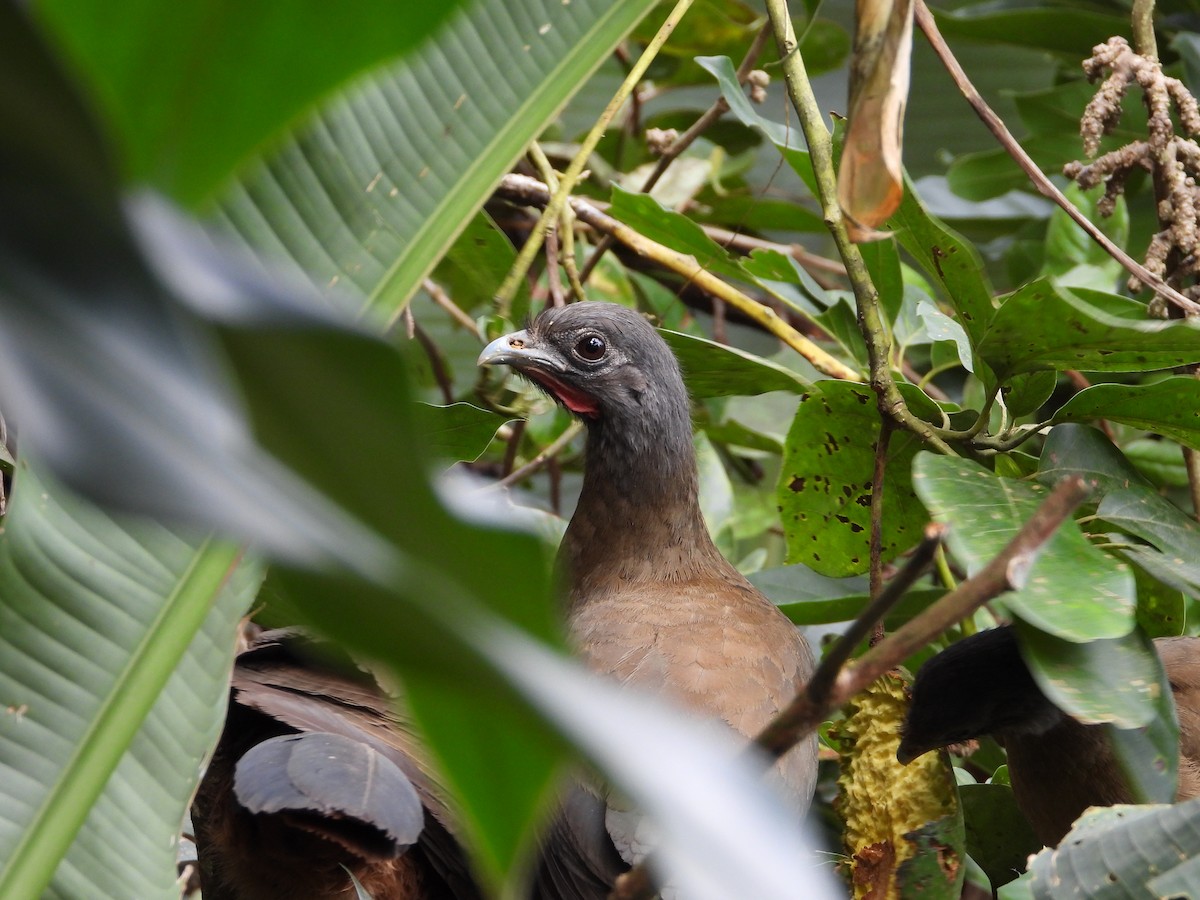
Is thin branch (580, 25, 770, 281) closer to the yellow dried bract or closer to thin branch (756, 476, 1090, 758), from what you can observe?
the yellow dried bract

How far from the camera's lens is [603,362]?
A: 2172mm

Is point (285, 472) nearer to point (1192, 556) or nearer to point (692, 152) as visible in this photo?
point (1192, 556)

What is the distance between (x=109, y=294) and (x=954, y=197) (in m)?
3.09

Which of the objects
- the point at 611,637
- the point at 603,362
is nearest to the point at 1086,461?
the point at 611,637

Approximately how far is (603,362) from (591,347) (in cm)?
4

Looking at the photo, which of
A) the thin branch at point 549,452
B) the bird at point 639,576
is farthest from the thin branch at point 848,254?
the thin branch at point 549,452

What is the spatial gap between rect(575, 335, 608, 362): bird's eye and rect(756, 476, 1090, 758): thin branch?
Result: 1612mm

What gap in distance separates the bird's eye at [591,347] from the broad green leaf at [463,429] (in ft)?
1.45

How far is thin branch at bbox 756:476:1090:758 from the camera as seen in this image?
0.53m

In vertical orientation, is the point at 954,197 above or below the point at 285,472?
below

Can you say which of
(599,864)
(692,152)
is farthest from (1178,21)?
(599,864)

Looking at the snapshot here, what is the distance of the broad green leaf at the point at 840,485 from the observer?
65.4 inches

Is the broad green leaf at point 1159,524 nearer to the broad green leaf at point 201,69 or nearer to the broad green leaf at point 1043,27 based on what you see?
the broad green leaf at point 201,69

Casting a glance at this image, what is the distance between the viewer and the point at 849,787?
4.95ft
